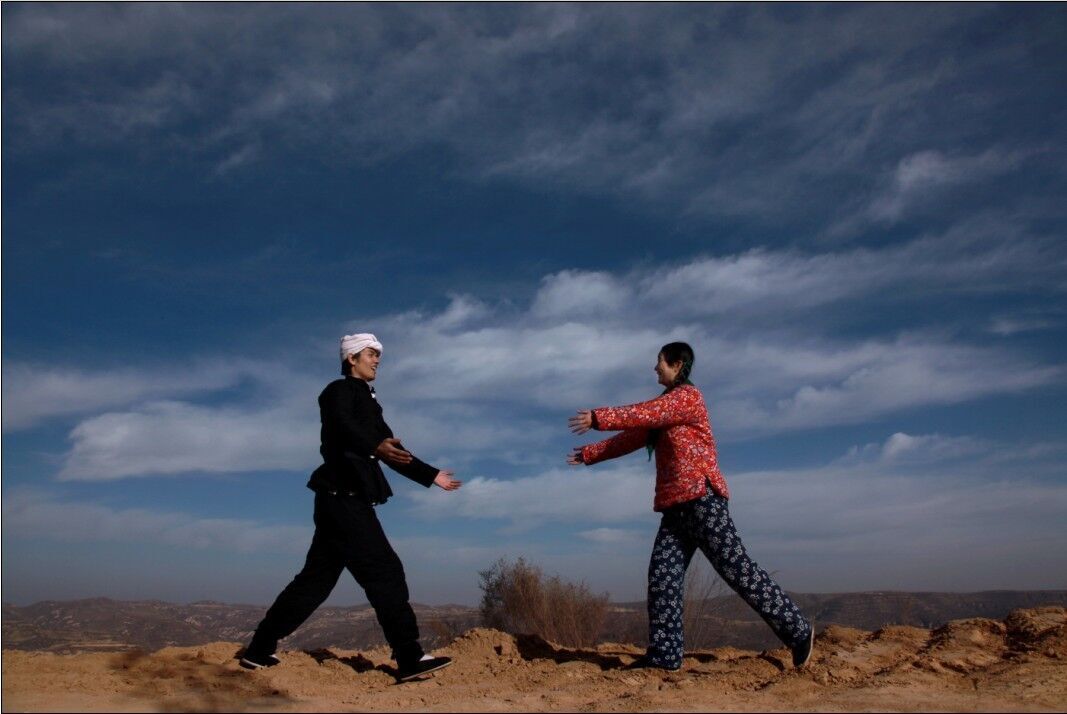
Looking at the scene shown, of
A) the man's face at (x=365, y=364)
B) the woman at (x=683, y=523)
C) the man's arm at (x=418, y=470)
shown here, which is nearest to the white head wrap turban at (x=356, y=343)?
the man's face at (x=365, y=364)

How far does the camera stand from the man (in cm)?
510

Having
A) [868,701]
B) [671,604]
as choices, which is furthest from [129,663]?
[868,701]

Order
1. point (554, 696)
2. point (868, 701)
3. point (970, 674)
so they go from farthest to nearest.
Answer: point (970, 674), point (554, 696), point (868, 701)

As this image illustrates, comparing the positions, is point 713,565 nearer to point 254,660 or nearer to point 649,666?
point 649,666

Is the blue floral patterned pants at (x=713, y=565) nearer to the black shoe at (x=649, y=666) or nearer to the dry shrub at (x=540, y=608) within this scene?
the black shoe at (x=649, y=666)

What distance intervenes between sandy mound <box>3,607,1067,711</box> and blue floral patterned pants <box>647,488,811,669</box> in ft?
0.71

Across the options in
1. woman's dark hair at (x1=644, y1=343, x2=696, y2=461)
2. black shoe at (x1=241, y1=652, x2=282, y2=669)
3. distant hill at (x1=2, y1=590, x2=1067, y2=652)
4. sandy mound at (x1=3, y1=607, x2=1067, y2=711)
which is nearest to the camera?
sandy mound at (x1=3, y1=607, x2=1067, y2=711)

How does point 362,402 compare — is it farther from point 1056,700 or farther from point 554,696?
point 1056,700

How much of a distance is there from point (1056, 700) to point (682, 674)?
80.5 inches

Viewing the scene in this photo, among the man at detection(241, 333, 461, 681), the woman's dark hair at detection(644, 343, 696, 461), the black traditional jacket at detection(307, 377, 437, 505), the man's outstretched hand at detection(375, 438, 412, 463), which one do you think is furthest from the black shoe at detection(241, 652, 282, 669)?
the woman's dark hair at detection(644, 343, 696, 461)

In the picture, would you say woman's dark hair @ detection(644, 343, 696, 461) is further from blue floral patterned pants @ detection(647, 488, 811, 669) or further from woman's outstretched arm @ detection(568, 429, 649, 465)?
blue floral patterned pants @ detection(647, 488, 811, 669)

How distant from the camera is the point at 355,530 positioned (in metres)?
5.21

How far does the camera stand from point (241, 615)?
24.7m

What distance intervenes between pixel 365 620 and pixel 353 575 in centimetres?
1475
